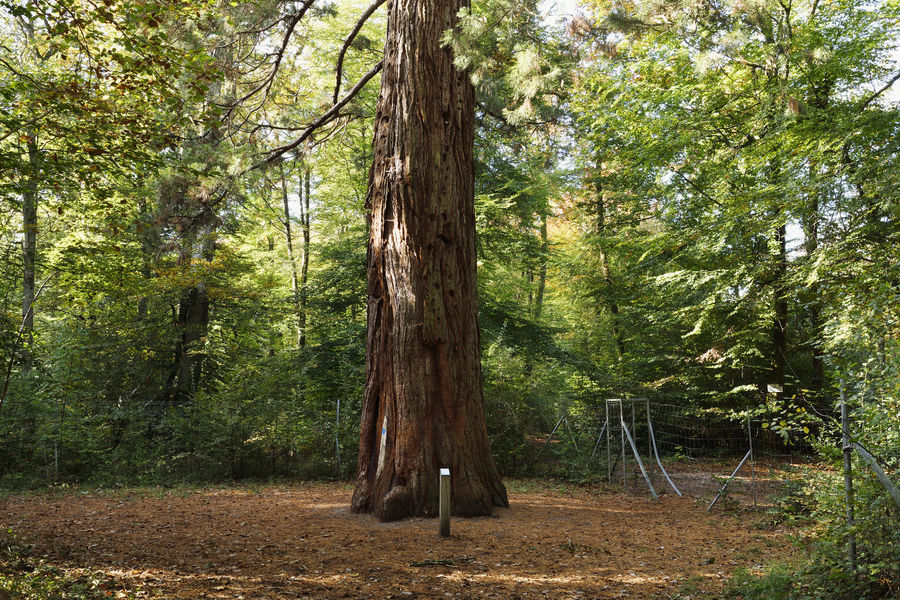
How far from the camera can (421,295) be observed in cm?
653

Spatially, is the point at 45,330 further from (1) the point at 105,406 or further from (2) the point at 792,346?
(2) the point at 792,346

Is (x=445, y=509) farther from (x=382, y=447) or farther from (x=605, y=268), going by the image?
(x=605, y=268)

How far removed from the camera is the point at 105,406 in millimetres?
11102

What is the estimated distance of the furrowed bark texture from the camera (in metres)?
6.47

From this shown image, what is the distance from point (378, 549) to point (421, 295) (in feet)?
8.77

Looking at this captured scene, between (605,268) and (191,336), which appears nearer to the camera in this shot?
(191,336)

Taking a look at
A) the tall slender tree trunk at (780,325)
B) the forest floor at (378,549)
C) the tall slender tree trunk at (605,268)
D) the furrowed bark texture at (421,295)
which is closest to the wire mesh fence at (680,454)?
the tall slender tree trunk at (780,325)

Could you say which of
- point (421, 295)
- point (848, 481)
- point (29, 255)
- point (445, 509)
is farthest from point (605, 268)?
point (848, 481)

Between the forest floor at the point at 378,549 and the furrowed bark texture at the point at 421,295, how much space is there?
52 cm

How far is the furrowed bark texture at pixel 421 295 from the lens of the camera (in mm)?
6469

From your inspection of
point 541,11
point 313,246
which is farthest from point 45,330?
point 541,11

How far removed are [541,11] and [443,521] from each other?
17.3 ft

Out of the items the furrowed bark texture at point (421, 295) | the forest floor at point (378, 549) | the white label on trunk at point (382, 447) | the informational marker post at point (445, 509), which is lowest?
the forest floor at point (378, 549)

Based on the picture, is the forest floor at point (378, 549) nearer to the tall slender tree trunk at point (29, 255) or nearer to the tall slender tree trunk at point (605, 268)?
the tall slender tree trunk at point (29, 255)
